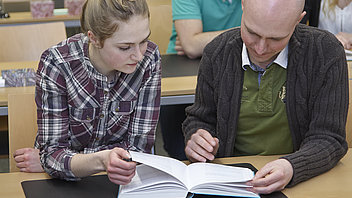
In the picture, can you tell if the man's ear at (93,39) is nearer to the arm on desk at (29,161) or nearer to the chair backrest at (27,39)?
the arm on desk at (29,161)

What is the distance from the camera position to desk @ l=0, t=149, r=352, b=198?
54.4 inches

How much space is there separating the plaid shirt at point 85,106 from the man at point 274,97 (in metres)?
0.16

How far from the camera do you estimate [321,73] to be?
1.58 m

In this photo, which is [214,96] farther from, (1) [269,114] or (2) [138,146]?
(2) [138,146]

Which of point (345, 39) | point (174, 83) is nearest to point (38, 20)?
point (174, 83)

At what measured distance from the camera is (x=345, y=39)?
2791 millimetres

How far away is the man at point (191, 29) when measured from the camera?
8.82 feet

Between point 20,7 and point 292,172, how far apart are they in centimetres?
→ 477

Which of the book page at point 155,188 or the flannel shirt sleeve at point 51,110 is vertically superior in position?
the flannel shirt sleeve at point 51,110

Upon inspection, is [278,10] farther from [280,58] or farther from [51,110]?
[51,110]

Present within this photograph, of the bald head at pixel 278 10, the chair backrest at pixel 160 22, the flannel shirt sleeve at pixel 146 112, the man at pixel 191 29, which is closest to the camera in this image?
the bald head at pixel 278 10

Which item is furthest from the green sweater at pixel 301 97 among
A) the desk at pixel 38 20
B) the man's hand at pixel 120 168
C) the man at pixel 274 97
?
the desk at pixel 38 20

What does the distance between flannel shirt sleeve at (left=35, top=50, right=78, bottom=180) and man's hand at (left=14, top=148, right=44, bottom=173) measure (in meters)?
0.04

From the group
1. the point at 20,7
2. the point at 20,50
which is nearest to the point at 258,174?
the point at 20,50
